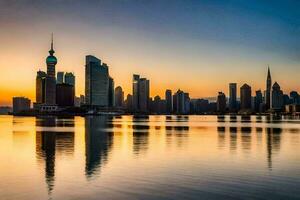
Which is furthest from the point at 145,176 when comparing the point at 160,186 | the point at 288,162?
the point at 288,162

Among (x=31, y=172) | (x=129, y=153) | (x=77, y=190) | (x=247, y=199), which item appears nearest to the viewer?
(x=247, y=199)

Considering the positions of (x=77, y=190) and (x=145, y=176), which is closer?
(x=77, y=190)

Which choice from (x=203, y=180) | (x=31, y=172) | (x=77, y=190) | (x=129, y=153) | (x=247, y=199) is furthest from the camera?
(x=129, y=153)

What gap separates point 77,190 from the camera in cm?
2864

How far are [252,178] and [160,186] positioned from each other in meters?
8.84

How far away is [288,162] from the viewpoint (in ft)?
146

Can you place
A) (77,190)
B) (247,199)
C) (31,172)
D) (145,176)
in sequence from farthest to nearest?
(31,172), (145,176), (77,190), (247,199)

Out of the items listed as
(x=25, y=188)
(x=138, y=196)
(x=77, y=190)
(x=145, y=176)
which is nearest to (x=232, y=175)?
(x=145, y=176)

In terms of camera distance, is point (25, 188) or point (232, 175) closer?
point (25, 188)

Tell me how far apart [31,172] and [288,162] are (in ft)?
91.9

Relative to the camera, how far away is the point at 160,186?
3027 cm

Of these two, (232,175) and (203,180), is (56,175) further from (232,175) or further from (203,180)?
(232,175)

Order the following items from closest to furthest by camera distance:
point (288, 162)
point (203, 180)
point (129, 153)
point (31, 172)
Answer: point (203, 180)
point (31, 172)
point (288, 162)
point (129, 153)

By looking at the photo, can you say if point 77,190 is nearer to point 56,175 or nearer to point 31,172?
point 56,175
